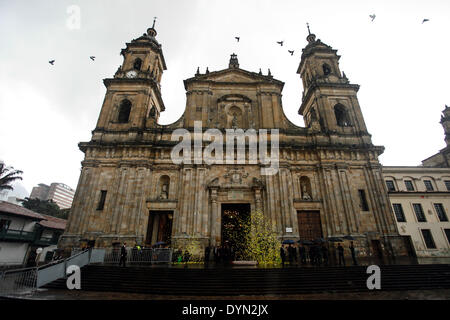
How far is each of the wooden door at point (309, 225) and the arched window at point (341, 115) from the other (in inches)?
423

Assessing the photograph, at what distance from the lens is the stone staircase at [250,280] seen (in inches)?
368

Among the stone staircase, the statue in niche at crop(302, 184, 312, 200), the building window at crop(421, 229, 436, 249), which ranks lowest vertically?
the stone staircase

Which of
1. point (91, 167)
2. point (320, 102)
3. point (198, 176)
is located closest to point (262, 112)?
point (320, 102)

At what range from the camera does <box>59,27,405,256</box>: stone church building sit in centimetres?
1811

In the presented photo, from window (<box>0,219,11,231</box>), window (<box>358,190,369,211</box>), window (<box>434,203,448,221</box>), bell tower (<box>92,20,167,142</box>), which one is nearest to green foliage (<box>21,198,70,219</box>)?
window (<box>0,219,11,231</box>)

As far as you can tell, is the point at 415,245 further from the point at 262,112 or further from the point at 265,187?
the point at 262,112

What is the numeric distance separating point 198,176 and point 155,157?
15.0ft

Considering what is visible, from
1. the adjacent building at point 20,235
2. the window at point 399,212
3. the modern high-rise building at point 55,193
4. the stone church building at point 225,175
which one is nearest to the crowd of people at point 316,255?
the stone church building at point 225,175

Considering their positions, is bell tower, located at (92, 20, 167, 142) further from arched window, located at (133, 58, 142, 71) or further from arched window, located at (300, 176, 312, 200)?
arched window, located at (300, 176, 312, 200)

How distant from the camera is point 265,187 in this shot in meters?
19.4

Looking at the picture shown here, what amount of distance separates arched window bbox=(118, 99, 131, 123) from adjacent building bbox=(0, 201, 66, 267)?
620 inches

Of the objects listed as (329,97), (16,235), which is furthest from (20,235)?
(329,97)

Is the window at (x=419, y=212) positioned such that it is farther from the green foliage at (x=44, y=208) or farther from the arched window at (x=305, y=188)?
the green foliage at (x=44, y=208)

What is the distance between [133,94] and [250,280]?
21.6 metres
